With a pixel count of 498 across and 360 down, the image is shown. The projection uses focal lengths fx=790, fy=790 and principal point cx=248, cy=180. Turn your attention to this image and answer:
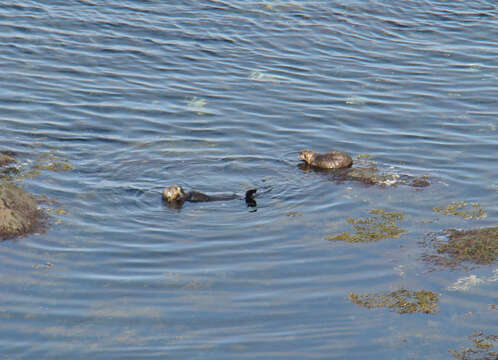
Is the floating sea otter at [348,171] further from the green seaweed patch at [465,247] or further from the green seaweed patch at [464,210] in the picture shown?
the green seaweed patch at [465,247]

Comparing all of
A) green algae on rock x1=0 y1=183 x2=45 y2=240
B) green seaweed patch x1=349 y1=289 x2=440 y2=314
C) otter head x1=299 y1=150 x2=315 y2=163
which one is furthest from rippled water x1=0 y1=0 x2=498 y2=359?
otter head x1=299 y1=150 x2=315 y2=163

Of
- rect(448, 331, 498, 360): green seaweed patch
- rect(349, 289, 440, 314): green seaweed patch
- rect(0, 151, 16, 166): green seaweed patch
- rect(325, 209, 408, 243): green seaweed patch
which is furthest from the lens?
rect(0, 151, 16, 166): green seaweed patch

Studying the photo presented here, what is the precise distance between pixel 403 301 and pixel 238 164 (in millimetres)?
5506

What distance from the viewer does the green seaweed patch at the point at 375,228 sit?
10789 mm

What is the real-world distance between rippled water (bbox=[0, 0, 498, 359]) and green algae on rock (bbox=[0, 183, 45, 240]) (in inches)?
9.2

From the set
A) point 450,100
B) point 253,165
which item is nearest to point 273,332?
point 253,165

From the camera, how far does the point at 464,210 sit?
1177 centimetres

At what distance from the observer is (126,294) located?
357 inches

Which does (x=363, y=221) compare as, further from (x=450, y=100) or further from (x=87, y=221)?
(x=450, y=100)

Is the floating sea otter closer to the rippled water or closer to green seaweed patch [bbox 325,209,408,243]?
the rippled water

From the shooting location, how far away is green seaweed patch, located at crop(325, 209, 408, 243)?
35.4 feet

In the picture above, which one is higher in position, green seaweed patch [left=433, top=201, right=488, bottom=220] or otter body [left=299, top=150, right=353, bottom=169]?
otter body [left=299, top=150, right=353, bottom=169]

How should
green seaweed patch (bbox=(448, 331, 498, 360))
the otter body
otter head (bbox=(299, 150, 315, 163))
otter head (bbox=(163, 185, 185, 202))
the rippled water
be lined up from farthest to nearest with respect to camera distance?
otter head (bbox=(299, 150, 315, 163))
the otter body
otter head (bbox=(163, 185, 185, 202))
the rippled water
green seaweed patch (bbox=(448, 331, 498, 360))

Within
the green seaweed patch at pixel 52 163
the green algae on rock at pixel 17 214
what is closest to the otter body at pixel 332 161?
the green seaweed patch at pixel 52 163
